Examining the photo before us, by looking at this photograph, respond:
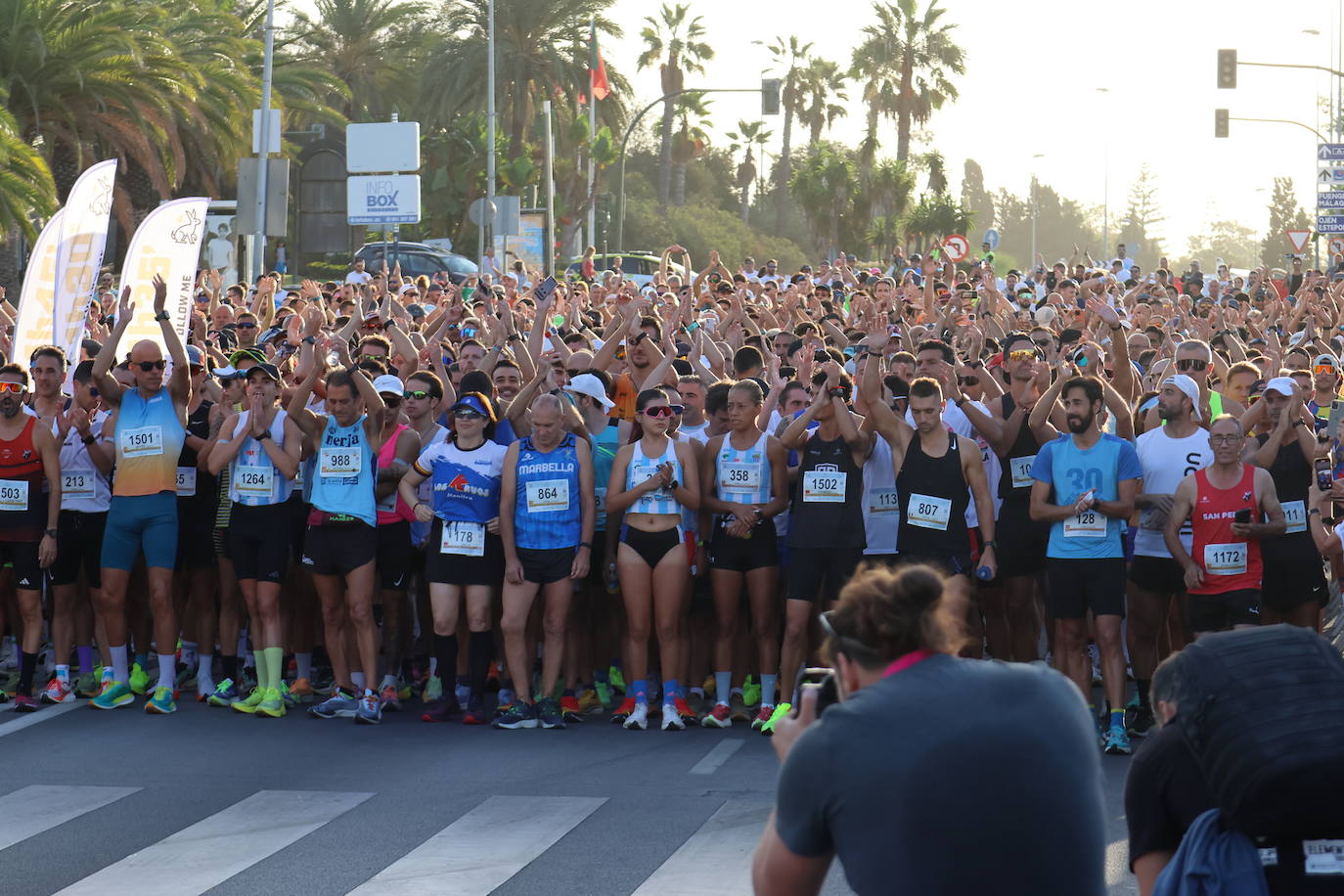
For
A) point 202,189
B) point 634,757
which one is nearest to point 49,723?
point 634,757

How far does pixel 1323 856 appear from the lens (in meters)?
3.30

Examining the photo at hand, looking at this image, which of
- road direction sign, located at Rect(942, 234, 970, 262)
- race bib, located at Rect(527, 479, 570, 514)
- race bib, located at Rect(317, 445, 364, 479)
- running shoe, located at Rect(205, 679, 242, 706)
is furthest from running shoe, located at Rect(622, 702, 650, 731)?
road direction sign, located at Rect(942, 234, 970, 262)

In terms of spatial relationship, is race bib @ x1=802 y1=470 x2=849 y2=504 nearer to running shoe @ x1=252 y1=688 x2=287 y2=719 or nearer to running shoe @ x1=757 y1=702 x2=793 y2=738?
running shoe @ x1=757 y1=702 x2=793 y2=738

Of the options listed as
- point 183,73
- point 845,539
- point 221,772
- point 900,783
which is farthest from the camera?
point 183,73

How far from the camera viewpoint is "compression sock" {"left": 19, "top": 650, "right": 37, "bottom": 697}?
1056 centimetres

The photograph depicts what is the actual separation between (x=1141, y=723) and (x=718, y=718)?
2321 mm

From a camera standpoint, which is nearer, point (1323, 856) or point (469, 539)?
point (1323, 856)

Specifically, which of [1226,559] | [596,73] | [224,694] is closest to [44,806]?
[224,694]

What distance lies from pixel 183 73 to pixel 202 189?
10363 millimetres

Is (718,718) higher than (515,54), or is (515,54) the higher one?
(515,54)

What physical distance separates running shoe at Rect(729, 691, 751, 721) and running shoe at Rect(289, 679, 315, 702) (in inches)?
102

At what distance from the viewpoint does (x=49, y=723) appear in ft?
33.1

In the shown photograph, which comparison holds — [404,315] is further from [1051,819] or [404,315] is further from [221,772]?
[1051,819]

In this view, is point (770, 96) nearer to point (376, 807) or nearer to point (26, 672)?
point (26, 672)
